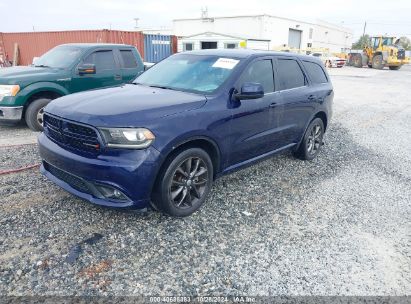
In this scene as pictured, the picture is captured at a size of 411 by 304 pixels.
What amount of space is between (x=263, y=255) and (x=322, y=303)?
68 cm

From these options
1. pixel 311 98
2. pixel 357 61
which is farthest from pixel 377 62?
pixel 311 98

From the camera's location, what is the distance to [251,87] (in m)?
3.78

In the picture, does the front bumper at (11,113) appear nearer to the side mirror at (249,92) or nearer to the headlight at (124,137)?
the headlight at (124,137)

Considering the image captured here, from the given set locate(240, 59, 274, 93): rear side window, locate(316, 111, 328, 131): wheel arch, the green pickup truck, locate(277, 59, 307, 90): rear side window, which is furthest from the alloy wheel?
the green pickup truck

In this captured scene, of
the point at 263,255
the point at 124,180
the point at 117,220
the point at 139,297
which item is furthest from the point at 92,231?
the point at 263,255

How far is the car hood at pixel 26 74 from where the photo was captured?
6383 mm

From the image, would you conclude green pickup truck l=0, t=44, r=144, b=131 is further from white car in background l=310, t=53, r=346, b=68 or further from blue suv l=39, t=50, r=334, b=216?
white car in background l=310, t=53, r=346, b=68

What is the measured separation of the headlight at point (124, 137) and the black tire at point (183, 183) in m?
0.40

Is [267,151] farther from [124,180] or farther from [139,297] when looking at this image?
[139,297]

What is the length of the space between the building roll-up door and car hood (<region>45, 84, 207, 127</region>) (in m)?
39.0

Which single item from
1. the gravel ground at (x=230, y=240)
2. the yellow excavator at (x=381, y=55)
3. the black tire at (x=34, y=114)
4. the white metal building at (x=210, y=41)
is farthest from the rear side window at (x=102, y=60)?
the yellow excavator at (x=381, y=55)

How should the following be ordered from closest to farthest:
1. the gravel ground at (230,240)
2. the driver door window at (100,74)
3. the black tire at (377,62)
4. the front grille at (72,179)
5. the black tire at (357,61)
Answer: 1. the gravel ground at (230,240)
2. the front grille at (72,179)
3. the driver door window at (100,74)
4. the black tire at (377,62)
5. the black tire at (357,61)

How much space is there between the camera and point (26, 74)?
661 centimetres

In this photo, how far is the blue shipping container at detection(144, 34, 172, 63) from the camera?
19.5 m
